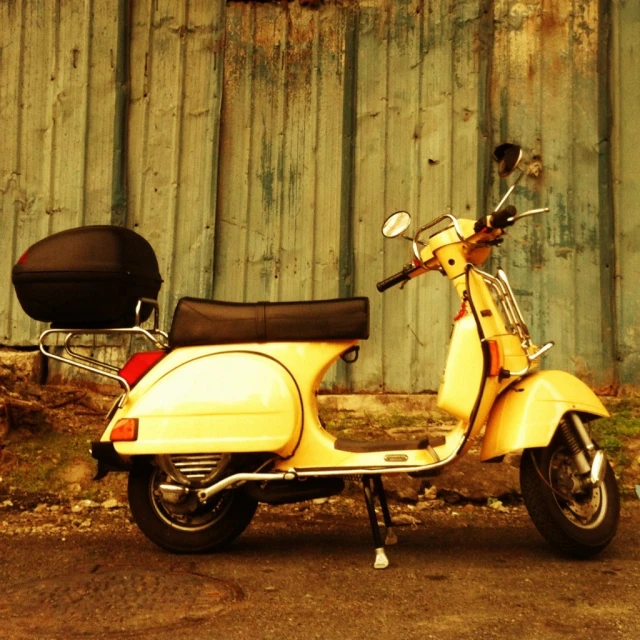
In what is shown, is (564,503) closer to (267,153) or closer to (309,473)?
(309,473)

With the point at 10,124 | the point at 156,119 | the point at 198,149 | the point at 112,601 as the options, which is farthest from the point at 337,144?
the point at 112,601

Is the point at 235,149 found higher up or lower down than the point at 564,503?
higher up

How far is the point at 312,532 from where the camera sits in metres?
4.36

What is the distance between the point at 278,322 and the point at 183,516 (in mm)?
933

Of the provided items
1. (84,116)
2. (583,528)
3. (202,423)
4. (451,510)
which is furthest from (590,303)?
(84,116)

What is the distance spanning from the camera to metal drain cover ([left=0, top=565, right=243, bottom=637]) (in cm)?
287

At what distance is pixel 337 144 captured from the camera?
627 cm

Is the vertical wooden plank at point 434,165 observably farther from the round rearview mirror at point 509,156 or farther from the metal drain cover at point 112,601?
the metal drain cover at point 112,601

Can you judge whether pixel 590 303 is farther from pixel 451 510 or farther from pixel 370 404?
pixel 451 510

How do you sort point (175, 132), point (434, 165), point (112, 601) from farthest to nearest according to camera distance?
1. point (175, 132)
2. point (434, 165)
3. point (112, 601)

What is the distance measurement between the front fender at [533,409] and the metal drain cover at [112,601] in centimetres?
121

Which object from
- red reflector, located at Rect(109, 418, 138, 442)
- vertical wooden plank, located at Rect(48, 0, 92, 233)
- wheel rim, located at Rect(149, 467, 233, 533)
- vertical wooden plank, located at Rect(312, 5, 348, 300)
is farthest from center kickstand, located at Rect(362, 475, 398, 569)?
vertical wooden plank, located at Rect(48, 0, 92, 233)

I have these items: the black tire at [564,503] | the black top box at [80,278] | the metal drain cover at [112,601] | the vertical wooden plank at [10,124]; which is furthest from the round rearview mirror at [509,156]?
the vertical wooden plank at [10,124]

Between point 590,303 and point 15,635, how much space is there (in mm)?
4482
